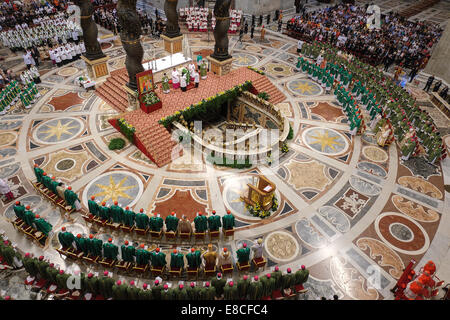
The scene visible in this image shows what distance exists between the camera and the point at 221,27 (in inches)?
680

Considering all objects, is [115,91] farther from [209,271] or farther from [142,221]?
[209,271]

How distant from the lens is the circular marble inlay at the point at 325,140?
15.0 meters

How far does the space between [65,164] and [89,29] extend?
284 inches

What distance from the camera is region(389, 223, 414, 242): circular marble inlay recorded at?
11.0 m

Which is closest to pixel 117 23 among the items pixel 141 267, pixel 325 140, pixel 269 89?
pixel 269 89

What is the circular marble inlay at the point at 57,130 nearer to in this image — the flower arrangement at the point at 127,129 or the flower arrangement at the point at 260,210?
the flower arrangement at the point at 127,129

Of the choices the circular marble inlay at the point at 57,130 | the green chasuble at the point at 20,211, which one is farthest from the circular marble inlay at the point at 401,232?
the circular marble inlay at the point at 57,130

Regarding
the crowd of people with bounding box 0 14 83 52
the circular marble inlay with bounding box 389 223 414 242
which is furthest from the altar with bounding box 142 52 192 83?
the circular marble inlay with bounding box 389 223 414 242

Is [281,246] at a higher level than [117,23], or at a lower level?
lower

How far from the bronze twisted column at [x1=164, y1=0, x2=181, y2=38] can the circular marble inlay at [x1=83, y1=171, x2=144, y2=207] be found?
11931 mm

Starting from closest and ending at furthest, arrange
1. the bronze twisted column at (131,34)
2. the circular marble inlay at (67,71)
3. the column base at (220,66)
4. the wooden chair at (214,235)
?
the wooden chair at (214,235)
the bronze twisted column at (131,34)
the column base at (220,66)
the circular marble inlay at (67,71)

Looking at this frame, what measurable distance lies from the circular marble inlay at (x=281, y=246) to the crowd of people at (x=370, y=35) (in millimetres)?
18887

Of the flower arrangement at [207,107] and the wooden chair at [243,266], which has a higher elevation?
the flower arrangement at [207,107]

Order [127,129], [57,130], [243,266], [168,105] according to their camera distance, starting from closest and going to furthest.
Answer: [243,266]
[127,129]
[57,130]
[168,105]
